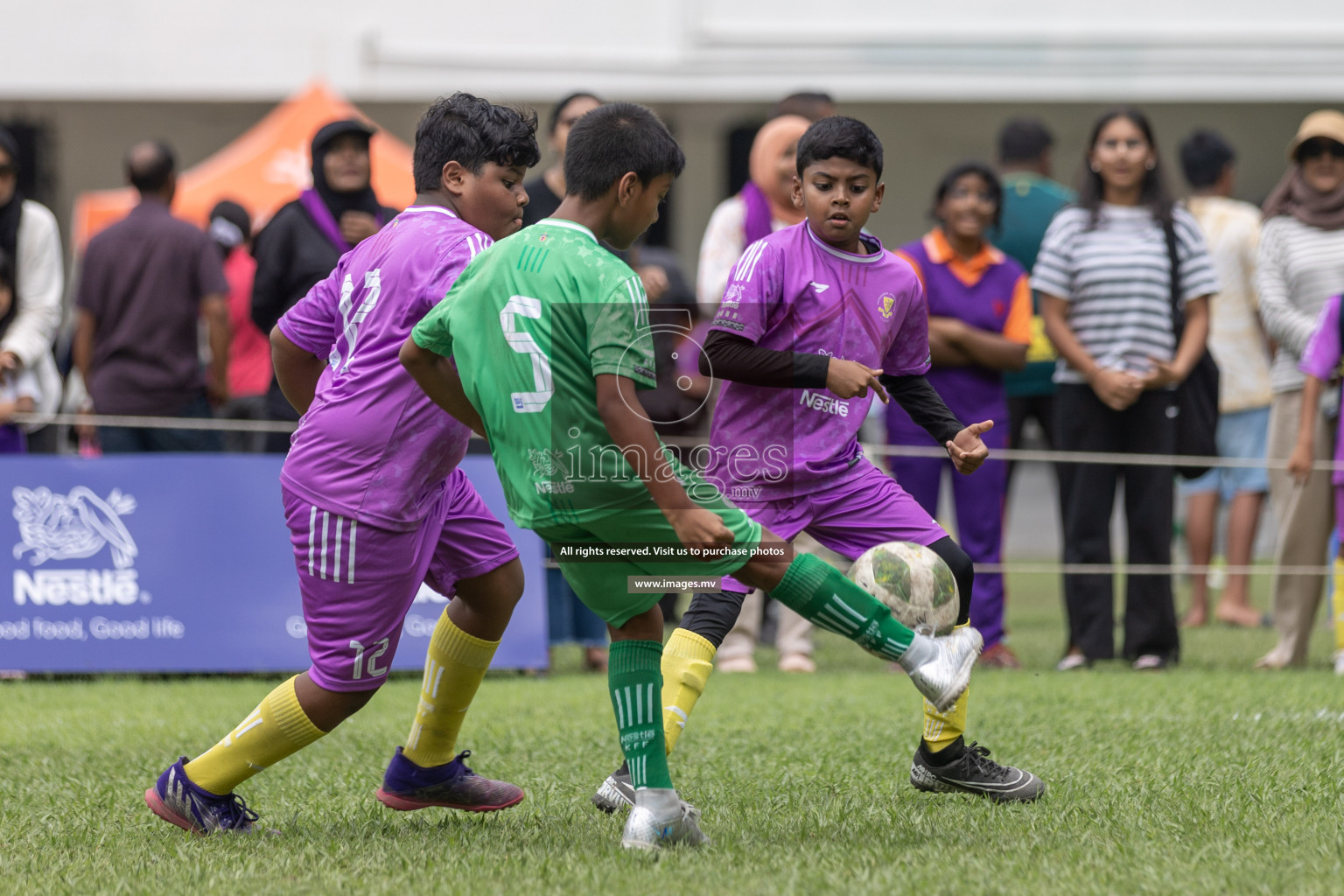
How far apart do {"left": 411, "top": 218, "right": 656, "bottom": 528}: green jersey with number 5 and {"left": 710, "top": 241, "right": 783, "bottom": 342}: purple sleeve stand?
886 millimetres

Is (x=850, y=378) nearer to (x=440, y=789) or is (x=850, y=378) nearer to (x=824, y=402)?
(x=824, y=402)

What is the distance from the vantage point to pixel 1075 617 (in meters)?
7.46

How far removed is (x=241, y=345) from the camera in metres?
9.63

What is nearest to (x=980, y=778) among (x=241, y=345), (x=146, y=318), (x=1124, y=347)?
(x=1124, y=347)

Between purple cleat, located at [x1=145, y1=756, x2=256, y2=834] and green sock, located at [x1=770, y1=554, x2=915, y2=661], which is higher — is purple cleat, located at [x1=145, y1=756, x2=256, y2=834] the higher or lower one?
the lower one

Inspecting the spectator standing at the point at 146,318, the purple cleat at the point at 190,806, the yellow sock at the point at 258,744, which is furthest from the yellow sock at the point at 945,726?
the spectator standing at the point at 146,318

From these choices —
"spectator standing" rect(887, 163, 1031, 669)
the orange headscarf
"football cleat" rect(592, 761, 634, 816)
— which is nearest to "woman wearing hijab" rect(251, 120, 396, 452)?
the orange headscarf

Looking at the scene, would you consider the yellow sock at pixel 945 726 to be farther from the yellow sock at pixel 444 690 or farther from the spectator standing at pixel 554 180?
the spectator standing at pixel 554 180

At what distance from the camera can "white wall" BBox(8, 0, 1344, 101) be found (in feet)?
59.1

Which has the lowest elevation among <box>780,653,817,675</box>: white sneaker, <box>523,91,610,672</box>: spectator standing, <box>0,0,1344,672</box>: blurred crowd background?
<box>780,653,817,675</box>: white sneaker

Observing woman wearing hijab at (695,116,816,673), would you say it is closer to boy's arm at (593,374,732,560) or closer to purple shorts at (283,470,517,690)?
purple shorts at (283,470,517,690)

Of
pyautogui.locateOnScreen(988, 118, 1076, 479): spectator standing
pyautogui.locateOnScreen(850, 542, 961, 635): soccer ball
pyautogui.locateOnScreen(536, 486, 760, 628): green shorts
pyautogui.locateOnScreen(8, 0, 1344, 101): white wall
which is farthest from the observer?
pyautogui.locateOnScreen(8, 0, 1344, 101): white wall

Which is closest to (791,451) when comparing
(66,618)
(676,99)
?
(66,618)

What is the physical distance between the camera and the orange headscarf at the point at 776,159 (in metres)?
7.26
